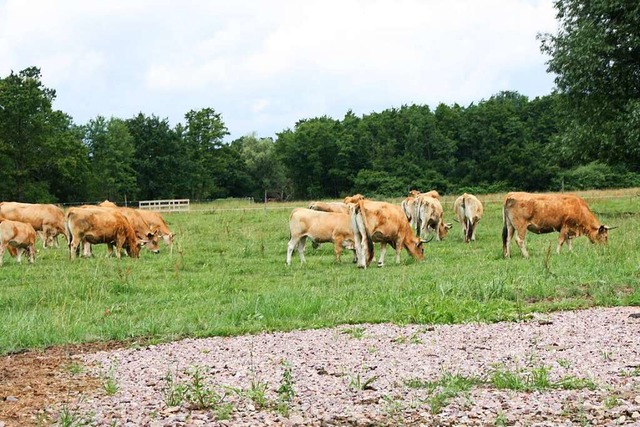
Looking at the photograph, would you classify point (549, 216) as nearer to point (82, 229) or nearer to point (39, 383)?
point (82, 229)

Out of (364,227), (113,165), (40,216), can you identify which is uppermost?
(113,165)

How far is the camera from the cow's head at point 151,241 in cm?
2416

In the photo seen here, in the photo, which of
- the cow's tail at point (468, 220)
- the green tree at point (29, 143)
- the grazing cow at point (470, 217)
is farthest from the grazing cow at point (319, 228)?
the green tree at point (29, 143)

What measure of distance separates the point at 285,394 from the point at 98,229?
17.0m

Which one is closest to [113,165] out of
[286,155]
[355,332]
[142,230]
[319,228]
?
[286,155]

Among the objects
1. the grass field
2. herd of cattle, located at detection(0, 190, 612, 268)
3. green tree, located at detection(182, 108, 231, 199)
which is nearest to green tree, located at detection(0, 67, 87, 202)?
green tree, located at detection(182, 108, 231, 199)

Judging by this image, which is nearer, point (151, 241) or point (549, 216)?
point (549, 216)

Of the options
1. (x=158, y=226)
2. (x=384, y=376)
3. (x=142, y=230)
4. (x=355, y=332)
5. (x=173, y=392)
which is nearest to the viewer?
(x=173, y=392)

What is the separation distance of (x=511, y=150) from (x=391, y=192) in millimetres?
15777

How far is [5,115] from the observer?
6034 centimetres

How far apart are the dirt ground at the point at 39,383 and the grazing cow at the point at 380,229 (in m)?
10.1

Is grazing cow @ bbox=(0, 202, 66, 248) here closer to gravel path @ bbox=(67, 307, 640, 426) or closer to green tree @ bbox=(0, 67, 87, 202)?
gravel path @ bbox=(67, 307, 640, 426)

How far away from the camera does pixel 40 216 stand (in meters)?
25.9

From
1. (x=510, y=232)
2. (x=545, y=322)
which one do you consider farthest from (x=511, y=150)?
(x=545, y=322)
